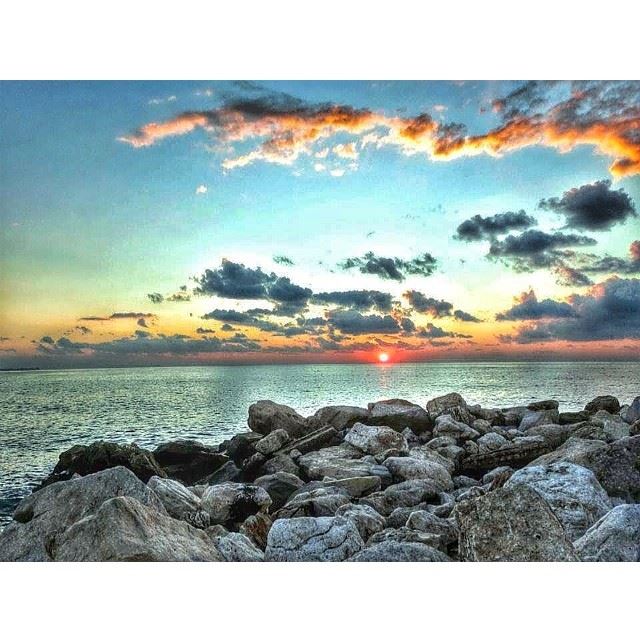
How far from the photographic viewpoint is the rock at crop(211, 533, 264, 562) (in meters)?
4.63

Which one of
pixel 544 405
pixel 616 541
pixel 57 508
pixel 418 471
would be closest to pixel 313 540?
pixel 57 508

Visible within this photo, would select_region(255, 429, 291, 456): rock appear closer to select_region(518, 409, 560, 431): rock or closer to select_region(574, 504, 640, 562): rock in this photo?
select_region(518, 409, 560, 431): rock

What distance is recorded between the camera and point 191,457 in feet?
28.5

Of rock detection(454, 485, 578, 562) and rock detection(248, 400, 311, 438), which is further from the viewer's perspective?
rock detection(248, 400, 311, 438)

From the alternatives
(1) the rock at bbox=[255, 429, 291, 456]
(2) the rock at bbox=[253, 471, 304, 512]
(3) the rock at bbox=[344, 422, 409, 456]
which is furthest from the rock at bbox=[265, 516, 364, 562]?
(1) the rock at bbox=[255, 429, 291, 456]

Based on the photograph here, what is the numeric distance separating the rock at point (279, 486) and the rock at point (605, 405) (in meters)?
5.41

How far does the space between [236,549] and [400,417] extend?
4680mm

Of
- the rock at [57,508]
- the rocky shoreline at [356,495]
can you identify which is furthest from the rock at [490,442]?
the rock at [57,508]

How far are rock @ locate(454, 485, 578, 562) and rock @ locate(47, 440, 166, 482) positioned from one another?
4516mm

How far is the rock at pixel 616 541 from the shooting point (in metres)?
4.13

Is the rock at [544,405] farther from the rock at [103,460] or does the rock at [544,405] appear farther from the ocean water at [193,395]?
the rock at [103,460]

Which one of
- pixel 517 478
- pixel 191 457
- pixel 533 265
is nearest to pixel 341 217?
pixel 533 265

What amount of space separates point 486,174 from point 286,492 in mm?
4279

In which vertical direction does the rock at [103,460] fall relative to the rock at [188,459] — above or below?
above
